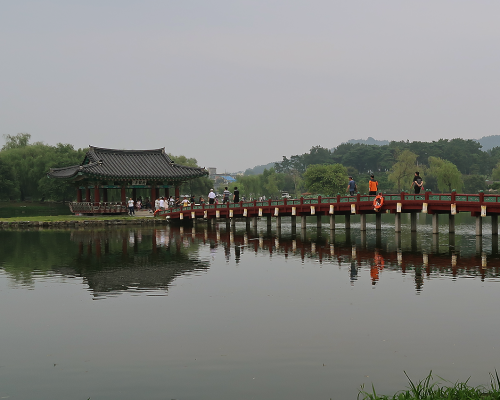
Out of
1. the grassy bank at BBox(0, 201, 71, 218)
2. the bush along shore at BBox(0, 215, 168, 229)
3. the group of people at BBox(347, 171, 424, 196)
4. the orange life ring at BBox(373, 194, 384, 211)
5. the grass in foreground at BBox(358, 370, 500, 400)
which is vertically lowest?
the grass in foreground at BBox(358, 370, 500, 400)

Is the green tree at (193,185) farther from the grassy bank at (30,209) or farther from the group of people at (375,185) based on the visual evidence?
the group of people at (375,185)

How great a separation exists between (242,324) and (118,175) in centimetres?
4035

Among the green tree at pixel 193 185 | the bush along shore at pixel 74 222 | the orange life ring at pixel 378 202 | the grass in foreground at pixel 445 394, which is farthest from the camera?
the green tree at pixel 193 185

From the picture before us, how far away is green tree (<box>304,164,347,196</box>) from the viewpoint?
8844 cm

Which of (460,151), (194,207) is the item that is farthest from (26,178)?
(460,151)

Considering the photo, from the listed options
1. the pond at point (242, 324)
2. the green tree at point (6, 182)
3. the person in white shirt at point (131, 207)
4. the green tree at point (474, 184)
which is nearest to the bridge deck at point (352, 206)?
the person in white shirt at point (131, 207)

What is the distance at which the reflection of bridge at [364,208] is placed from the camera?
31.7 m

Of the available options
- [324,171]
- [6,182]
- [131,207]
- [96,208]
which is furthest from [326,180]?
[6,182]

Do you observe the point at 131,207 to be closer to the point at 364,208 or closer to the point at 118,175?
the point at 118,175

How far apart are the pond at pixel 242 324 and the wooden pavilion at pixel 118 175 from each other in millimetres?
24817

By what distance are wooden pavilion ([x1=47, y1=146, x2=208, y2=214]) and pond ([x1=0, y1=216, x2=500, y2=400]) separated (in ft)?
81.4

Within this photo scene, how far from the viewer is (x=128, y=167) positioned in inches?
2128

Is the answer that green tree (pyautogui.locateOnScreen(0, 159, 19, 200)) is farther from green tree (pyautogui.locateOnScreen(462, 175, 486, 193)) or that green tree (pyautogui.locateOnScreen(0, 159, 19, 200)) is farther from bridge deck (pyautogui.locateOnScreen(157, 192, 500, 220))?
green tree (pyautogui.locateOnScreen(462, 175, 486, 193))

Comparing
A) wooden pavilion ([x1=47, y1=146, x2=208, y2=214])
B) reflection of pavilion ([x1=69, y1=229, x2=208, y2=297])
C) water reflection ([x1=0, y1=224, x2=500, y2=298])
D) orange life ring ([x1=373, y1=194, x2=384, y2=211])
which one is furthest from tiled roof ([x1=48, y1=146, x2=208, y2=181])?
orange life ring ([x1=373, y1=194, x2=384, y2=211])
